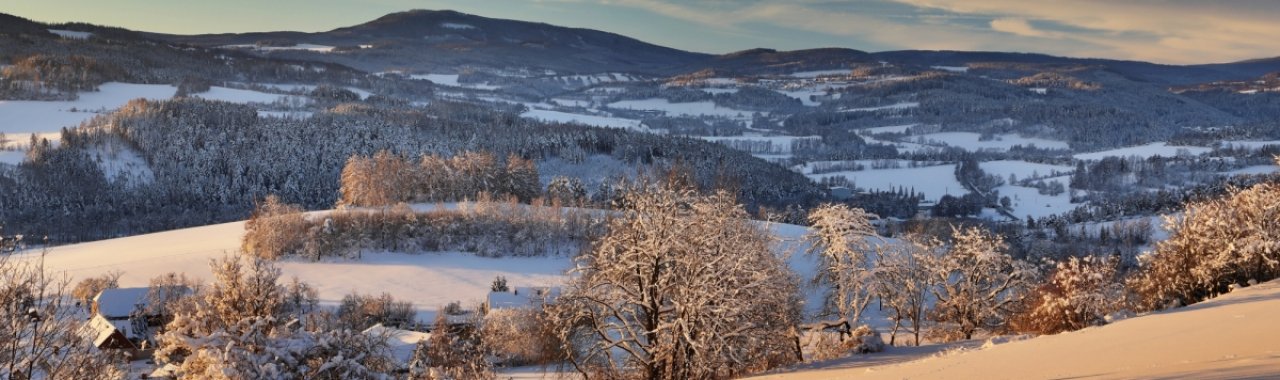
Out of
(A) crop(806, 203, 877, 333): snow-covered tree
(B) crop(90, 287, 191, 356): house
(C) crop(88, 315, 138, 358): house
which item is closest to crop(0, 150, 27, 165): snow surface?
(B) crop(90, 287, 191, 356): house

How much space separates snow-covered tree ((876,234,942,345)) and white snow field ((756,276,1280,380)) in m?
7.83

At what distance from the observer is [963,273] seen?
32.8m

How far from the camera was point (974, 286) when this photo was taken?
104ft

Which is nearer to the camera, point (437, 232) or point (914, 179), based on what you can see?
point (437, 232)

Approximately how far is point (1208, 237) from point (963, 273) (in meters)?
8.29

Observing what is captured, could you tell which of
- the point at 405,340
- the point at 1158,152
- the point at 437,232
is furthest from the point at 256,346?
the point at 1158,152

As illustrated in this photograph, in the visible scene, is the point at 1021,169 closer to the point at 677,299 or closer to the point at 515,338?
the point at 515,338

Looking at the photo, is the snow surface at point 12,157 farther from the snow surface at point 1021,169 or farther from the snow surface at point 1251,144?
the snow surface at point 1251,144

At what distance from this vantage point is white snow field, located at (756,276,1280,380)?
12.6 m

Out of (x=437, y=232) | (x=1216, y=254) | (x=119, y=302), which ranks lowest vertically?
(x=437, y=232)

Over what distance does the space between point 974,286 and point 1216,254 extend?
7.83 meters

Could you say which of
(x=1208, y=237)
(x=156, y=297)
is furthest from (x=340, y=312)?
(x=1208, y=237)

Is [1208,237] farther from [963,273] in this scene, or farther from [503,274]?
[503,274]

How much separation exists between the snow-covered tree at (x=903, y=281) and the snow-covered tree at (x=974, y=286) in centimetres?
55
